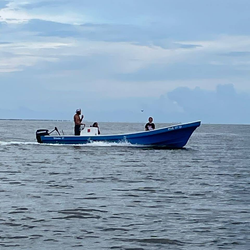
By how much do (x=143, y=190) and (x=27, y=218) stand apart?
Result: 214 inches

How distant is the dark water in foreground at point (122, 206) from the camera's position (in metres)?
11.1

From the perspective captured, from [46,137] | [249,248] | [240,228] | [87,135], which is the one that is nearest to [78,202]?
Result: [240,228]

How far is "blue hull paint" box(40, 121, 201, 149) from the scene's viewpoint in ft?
116

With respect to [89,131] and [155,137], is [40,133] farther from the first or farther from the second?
[155,137]

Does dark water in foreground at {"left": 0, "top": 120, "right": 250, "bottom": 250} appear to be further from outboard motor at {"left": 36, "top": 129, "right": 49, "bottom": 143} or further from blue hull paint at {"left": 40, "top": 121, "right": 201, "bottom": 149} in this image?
outboard motor at {"left": 36, "top": 129, "right": 49, "bottom": 143}

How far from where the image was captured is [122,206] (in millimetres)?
14555

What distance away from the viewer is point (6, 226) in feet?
39.4

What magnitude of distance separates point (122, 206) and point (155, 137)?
69.9ft

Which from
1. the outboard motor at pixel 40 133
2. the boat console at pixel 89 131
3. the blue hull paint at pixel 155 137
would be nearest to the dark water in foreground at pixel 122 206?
the blue hull paint at pixel 155 137

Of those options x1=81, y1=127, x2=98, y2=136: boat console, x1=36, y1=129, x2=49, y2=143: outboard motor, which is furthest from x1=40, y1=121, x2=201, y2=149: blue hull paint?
x1=36, y1=129, x2=49, y2=143: outboard motor

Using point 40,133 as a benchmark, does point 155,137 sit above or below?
below

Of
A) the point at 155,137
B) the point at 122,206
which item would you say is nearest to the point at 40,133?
the point at 155,137

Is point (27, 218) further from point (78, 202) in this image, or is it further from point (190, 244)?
point (190, 244)

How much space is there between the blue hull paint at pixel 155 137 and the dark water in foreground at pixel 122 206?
911 centimetres
